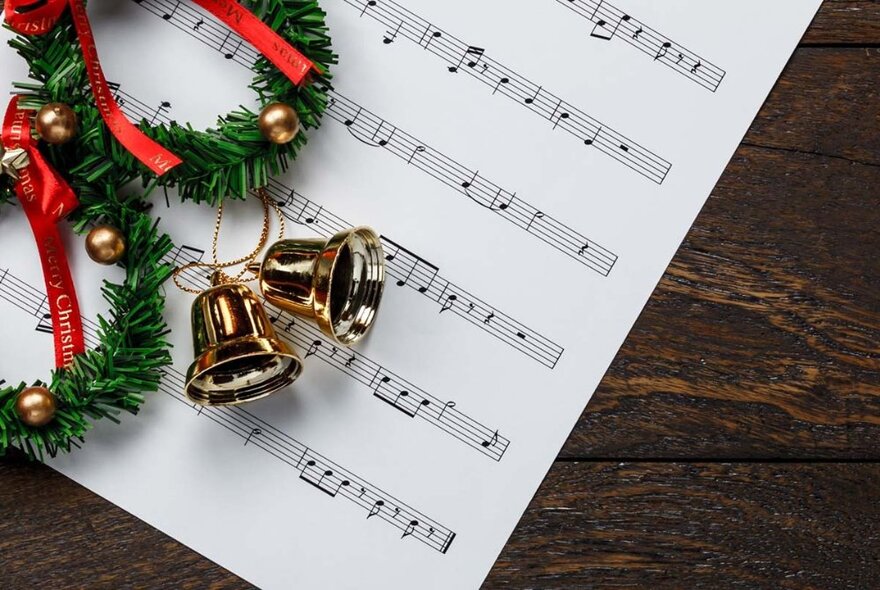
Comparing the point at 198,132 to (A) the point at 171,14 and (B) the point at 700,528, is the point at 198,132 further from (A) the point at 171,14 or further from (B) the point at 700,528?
(B) the point at 700,528

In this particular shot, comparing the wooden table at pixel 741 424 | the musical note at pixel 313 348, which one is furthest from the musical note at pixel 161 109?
the wooden table at pixel 741 424

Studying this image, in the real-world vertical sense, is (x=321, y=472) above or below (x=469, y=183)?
below

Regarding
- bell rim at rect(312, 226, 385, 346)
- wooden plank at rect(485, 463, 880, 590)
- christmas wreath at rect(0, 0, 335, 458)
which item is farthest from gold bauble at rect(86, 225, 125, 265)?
wooden plank at rect(485, 463, 880, 590)

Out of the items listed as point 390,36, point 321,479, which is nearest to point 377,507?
point 321,479

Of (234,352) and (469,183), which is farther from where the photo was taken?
(469,183)

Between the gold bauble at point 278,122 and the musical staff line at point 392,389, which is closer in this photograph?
the gold bauble at point 278,122

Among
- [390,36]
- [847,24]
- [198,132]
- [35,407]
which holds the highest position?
[847,24]

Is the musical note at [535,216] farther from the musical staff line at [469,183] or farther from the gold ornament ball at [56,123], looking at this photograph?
the gold ornament ball at [56,123]
